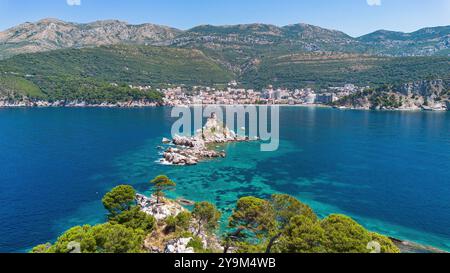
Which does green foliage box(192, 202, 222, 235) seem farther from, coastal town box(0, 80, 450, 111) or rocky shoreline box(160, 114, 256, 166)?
coastal town box(0, 80, 450, 111)

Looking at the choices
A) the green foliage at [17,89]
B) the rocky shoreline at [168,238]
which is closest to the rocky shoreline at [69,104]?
the green foliage at [17,89]

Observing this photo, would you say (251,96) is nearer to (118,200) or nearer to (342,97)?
(342,97)

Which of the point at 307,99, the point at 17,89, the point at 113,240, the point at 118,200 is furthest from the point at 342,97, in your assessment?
the point at 113,240

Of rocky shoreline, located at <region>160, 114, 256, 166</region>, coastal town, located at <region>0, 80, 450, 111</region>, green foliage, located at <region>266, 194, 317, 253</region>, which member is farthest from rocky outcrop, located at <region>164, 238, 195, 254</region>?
coastal town, located at <region>0, 80, 450, 111</region>

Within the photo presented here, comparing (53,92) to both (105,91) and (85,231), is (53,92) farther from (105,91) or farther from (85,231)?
(85,231)

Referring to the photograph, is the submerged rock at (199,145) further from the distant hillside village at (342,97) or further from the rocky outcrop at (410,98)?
the rocky outcrop at (410,98)
